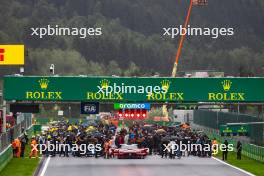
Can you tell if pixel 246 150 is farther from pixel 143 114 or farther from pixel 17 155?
pixel 17 155

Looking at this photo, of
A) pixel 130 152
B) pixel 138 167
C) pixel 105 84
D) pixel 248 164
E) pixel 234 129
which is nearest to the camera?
pixel 105 84

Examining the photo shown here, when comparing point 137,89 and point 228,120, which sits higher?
point 137,89

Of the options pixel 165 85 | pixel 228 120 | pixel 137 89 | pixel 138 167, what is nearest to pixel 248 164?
pixel 138 167

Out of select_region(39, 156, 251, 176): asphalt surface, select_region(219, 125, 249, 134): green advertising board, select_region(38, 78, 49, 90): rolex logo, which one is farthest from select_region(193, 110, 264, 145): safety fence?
select_region(38, 78, 49, 90): rolex logo

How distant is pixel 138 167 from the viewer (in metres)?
40.1

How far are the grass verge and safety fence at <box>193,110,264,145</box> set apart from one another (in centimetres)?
176

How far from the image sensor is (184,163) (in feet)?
145

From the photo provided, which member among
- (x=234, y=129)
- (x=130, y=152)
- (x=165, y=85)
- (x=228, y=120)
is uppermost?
(x=165, y=85)

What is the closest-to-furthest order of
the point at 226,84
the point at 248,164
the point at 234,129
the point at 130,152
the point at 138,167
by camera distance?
1. the point at 226,84
2. the point at 138,167
3. the point at 234,129
4. the point at 248,164
5. the point at 130,152

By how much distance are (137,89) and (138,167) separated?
152 inches

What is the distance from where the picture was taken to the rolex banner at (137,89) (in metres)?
39.5

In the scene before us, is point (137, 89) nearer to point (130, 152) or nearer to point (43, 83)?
point (43, 83)

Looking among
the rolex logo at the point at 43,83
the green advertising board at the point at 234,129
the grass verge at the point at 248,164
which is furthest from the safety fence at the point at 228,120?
the rolex logo at the point at 43,83

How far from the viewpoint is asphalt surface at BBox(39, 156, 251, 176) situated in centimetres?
3591
